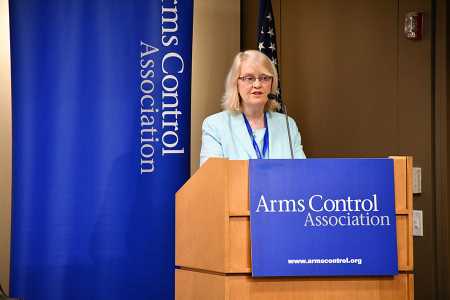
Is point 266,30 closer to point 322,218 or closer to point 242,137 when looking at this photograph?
point 242,137

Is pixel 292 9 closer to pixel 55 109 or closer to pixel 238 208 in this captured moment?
pixel 55 109

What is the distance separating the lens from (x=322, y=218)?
290cm

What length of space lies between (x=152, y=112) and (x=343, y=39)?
4.66 ft

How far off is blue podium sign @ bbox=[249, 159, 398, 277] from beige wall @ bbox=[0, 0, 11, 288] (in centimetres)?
249

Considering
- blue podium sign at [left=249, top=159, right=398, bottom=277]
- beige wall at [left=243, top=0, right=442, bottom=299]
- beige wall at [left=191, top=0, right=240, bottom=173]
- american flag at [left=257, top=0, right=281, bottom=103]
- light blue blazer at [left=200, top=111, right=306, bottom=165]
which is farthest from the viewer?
beige wall at [left=191, top=0, right=240, bottom=173]

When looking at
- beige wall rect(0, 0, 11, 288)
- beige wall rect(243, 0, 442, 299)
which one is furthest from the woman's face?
beige wall rect(0, 0, 11, 288)

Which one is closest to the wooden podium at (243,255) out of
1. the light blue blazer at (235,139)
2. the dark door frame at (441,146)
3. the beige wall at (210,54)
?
the light blue blazer at (235,139)

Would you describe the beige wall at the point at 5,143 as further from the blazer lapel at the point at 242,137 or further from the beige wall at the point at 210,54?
the blazer lapel at the point at 242,137

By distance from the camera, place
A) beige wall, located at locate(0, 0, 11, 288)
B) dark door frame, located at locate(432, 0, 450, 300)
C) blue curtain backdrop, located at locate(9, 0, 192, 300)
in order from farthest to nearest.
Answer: beige wall, located at locate(0, 0, 11, 288), dark door frame, located at locate(432, 0, 450, 300), blue curtain backdrop, located at locate(9, 0, 192, 300)

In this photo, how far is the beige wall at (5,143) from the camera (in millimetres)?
4863

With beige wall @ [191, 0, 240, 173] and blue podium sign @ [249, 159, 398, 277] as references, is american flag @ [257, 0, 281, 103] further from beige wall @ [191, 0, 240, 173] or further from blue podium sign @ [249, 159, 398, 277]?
blue podium sign @ [249, 159, 398, 277]

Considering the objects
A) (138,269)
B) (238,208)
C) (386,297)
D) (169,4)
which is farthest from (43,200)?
(386,297)

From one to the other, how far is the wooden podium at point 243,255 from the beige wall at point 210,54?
2.13m

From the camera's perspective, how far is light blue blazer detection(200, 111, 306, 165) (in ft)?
12.1
